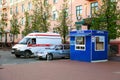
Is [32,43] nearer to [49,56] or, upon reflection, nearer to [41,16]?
[49,56]

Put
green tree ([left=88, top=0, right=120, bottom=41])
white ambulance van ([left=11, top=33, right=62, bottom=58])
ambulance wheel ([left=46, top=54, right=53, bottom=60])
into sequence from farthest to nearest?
white ambulance van ([left=11, top=33, right=62, bottom=58]) < green tree ([left=88, top=0, right=120, bottom=41]) < ambulance wheel ([left=46, top=54, right=53, bottom=60])

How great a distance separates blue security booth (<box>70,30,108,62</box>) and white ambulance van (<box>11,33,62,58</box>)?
5762 millimetres

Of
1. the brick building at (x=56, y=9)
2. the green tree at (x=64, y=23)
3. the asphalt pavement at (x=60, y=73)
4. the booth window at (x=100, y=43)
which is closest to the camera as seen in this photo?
the asphalt pavement at (x=60, y=73)

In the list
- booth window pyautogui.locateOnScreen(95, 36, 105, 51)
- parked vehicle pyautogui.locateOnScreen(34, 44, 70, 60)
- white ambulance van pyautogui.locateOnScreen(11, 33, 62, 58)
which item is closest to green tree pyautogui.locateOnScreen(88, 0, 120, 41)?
booth window pyautogui.locateOnScreen(95, 36, 105, 51)

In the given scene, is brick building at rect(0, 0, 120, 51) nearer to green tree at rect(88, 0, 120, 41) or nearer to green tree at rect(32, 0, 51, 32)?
green tree at rect(32, 0, 51, 32)

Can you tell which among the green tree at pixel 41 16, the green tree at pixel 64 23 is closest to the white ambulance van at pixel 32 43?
the green tree at pixel 64 23

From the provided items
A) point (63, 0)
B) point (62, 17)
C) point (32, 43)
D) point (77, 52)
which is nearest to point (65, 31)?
point (62, 17)

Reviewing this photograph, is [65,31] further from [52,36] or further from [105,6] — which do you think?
[105,6]

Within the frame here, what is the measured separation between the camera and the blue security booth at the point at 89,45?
2381cm

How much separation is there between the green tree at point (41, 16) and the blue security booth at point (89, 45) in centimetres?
1689

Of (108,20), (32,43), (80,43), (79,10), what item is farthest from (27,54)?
(79,10)

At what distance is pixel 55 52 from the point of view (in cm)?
2683

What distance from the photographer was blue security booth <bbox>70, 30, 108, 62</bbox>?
938 inches

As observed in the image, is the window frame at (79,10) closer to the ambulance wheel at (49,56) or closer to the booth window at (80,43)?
the ambulance wheel at (49,56)
